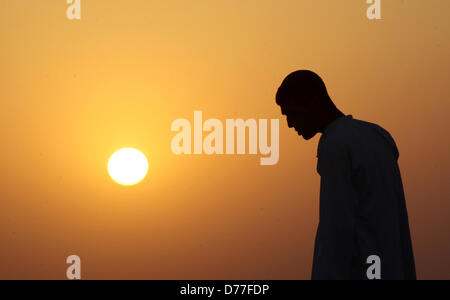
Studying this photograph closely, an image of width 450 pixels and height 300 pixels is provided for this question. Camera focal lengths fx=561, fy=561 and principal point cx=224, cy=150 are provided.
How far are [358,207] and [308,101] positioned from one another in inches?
18.2

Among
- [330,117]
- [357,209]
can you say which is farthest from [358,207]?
[330,117]

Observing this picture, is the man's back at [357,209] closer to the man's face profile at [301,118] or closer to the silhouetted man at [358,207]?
the silhouetted man at [358,207]

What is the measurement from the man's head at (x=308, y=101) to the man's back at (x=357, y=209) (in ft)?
0.45

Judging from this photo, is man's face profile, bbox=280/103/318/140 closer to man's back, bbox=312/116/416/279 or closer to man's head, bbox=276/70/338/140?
man's head, bbox=276/70/338/140

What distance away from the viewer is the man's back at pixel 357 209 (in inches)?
79.5

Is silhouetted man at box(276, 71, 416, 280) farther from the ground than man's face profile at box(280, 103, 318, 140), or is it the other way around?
man's face profile at box(280, 103, 318, 140)

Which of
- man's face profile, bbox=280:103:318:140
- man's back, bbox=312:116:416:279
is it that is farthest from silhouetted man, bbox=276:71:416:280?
man's face profile, bbox=280:103:318:140

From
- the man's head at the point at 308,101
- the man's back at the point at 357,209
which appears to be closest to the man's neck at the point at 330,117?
the man's head at the point at 308,101

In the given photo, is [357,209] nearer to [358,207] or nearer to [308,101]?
[358,207]

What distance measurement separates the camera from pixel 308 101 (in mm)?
2213

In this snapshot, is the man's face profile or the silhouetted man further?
the man's face profile

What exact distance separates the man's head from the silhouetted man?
91 millimetres

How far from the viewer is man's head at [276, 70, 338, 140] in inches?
86.2
